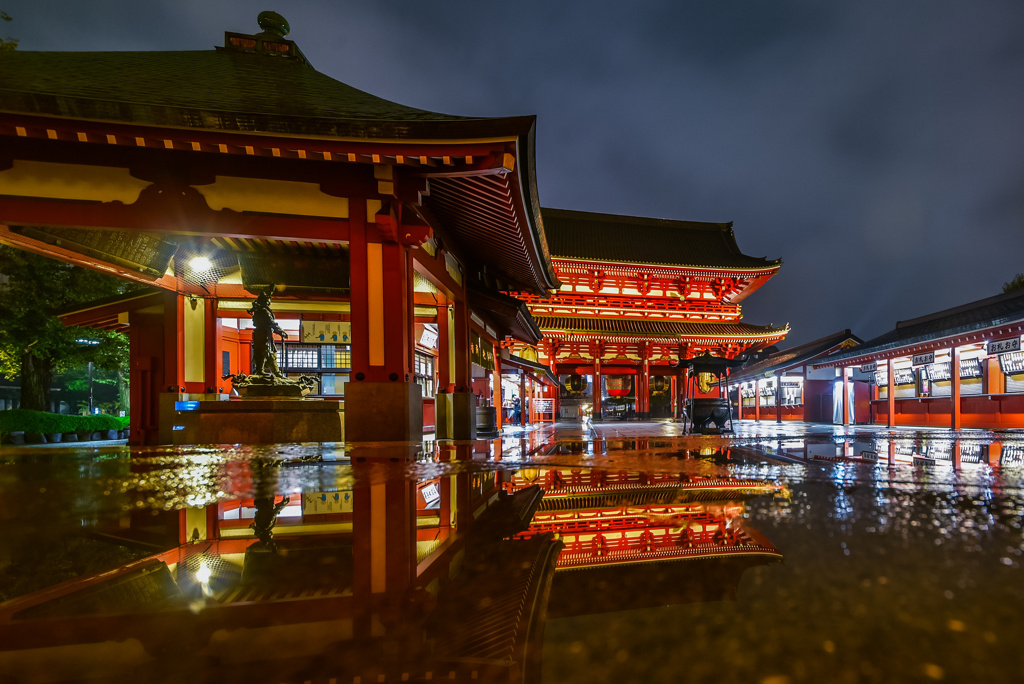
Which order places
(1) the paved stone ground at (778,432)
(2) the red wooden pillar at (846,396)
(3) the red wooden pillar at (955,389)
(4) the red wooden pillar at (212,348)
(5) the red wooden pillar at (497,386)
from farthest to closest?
(2) the red wooden pillar at (846,396) < (5) the red wooden pillar at (497,386) < (3) the red wooden pillar at (955,389) < (4) the red wooden pillar at (212,348) < (1) the paved stone ground at (778,432)

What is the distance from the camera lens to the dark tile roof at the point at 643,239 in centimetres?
2175

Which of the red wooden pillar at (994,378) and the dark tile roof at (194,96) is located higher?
the dark tile roof at (194,96)

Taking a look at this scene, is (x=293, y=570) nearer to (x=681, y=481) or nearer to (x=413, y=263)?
(x=681, y=481)

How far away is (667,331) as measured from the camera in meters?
19.0

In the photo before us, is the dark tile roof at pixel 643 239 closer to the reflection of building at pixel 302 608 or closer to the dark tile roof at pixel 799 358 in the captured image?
the dark tile roof at pixel 799 358

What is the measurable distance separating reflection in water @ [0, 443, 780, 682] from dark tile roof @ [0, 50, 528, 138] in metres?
4.20

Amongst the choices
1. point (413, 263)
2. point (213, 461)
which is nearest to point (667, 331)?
point (413, 263)

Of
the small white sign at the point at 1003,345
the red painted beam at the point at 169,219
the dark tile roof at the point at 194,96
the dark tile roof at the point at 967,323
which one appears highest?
the dark tile roof at the point at 194,96

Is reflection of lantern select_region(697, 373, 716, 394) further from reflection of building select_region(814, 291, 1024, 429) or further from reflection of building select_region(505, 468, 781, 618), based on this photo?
reflection of building select_region(814, 291, 1024, 429)

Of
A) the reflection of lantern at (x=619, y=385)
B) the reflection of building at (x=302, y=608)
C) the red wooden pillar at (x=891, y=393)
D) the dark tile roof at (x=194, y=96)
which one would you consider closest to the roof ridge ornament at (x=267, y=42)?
the dark tile roof at (x=194, y=96)

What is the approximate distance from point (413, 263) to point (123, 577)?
5670 millimetres

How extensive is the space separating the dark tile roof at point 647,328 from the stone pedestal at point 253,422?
12865 millimetres

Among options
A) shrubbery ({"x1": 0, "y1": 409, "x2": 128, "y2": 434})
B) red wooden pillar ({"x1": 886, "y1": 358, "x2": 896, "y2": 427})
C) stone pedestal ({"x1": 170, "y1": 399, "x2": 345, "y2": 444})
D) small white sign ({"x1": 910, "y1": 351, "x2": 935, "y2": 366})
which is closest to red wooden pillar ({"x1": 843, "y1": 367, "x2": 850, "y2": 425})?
red wooden pillar ({"x1": 886, "y1": 358, "x2": 896, "y2": 427})

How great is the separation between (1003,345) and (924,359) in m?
2.39
